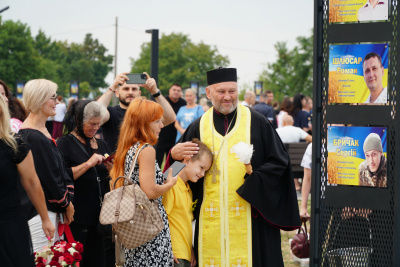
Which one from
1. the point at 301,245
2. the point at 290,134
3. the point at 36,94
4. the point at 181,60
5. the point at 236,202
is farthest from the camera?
the point at 181,60

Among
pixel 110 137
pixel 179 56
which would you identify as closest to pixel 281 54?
pixel 179 56

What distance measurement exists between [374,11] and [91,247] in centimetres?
305

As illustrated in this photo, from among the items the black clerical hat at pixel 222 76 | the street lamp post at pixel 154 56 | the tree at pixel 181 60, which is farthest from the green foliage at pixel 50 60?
the black clerical hat at pixel 222 76

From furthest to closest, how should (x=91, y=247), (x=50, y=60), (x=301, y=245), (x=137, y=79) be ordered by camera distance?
(x=50, y=60) < (x=301, y=245) < (x=137, y=79) < (x=91, y=247)

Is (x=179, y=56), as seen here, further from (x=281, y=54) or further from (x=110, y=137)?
(x=110, y=137)

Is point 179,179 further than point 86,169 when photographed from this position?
No

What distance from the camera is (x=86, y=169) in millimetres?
5309

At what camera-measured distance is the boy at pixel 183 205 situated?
4.96 m

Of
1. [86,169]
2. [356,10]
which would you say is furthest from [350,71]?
[86,169]

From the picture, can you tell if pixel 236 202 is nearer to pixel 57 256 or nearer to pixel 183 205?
pixel 183 205

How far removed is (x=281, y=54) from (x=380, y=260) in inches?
2004

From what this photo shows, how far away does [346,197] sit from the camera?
512 cm

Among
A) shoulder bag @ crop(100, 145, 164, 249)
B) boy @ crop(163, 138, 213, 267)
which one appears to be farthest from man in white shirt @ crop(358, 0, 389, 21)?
shoulder bag @ crop(100, 145, 164, 249)

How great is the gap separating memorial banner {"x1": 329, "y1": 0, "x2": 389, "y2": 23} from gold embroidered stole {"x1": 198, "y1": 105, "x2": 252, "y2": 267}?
4.01 ft
